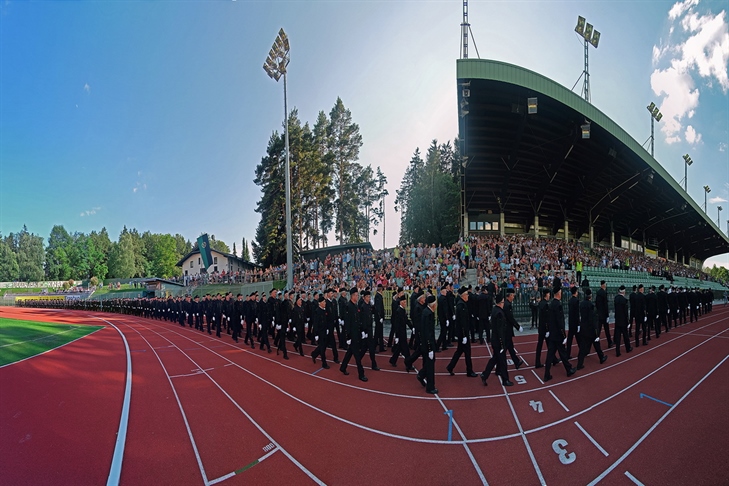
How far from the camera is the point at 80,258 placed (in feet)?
A: 276

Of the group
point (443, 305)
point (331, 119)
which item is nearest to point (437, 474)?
point (443, 305)

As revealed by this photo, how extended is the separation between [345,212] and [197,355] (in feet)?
115

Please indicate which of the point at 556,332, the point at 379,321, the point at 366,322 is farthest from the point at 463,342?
the point at 379,321

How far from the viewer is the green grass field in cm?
1084

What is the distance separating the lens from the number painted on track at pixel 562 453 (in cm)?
470

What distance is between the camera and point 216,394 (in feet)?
24.7

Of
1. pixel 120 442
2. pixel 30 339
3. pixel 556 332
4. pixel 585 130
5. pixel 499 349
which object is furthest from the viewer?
pixel 585 130

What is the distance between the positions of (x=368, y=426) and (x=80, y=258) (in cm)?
10448

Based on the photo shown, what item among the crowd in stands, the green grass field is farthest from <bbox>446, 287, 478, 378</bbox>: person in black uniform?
the green grass field

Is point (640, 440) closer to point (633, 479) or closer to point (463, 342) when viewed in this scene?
point (633, 479)

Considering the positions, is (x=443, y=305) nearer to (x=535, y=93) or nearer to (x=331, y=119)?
(x=535, y=93)

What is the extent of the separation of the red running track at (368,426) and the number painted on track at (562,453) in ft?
0.09

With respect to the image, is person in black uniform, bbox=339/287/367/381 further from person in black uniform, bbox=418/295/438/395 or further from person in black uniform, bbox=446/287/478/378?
person in black uniform, bbox=446/287/478/378

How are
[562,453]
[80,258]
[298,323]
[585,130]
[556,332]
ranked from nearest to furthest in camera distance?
[562,453] < [556,332] < [298,323] < [585,130] < [80,258]
